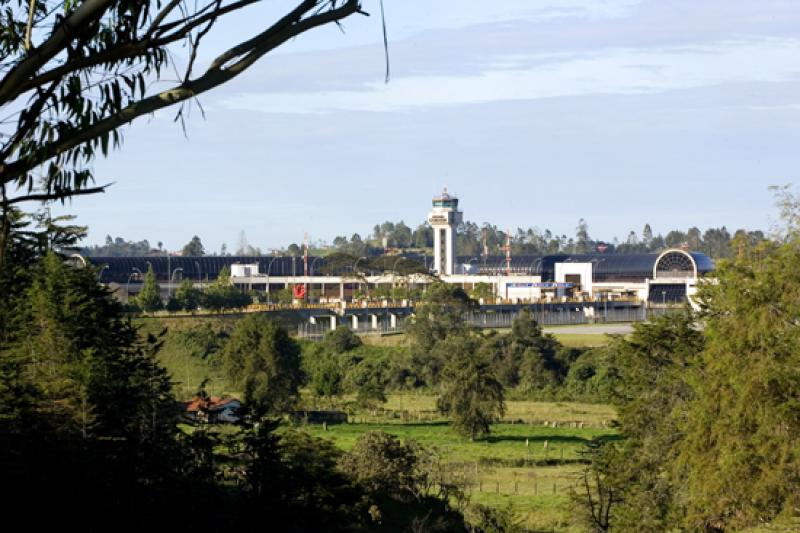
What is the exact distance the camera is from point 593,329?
370ft

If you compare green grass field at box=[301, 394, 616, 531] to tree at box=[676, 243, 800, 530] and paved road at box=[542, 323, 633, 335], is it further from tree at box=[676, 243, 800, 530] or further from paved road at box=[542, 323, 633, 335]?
paved road at box=[542, 323, 633, 335]

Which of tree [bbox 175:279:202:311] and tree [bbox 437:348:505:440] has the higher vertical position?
tree [bbox 175:279:202:311]

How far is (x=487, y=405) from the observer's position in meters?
→ 57.8

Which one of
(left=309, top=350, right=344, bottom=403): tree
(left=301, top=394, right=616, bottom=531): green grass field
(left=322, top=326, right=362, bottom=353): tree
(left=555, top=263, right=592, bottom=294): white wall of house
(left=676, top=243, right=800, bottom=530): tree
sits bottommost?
(left=301, top=394, right=616, bottom=531): green grass field

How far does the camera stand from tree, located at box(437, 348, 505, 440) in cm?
5697

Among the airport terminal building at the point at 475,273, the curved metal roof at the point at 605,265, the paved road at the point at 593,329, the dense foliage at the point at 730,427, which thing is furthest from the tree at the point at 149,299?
the dense foliage at the point at 730,427

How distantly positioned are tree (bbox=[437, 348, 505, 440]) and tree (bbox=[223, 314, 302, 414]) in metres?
8.96

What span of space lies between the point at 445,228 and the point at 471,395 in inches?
4059

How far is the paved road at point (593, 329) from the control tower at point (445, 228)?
1630 inches

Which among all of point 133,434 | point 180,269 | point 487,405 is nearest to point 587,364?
point 487,405

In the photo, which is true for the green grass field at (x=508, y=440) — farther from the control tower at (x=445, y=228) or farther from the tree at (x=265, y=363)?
the control tower at (x=445, y=228)

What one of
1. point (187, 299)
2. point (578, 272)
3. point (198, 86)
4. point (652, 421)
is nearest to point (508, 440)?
point (652, 421)

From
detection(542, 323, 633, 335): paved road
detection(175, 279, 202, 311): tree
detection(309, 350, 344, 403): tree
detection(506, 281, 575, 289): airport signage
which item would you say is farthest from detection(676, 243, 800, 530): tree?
detection(506, 281, 575, 289): airport signage

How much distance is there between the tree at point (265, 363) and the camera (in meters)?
62.1
